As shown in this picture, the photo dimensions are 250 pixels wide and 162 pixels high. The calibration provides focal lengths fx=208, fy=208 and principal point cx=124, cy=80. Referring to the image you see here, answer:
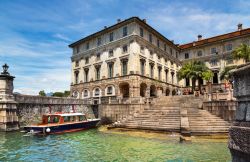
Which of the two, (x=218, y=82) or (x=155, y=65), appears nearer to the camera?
(x=155, y=65)

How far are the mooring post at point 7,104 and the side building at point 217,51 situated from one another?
3666cm

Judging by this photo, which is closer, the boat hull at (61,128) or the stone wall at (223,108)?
the boat hull at (61,128)

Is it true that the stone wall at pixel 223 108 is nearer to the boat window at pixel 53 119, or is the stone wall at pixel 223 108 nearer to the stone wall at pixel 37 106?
the boat window at pixel 53 119

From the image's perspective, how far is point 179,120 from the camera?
19.4 metres

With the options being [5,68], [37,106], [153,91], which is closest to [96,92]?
[153,91]

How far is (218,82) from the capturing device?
43969 millimetres

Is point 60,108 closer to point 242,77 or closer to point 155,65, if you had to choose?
point 155,65

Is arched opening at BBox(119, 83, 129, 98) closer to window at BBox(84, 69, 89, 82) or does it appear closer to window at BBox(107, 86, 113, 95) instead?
window at BBox(107, 86, 113, 95)

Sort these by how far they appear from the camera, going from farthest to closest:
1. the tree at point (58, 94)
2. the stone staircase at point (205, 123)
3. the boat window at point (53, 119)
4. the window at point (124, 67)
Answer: the tree at point (58, 94) → the window at point (124, 67) → the boat window at point (53, 119) → the stone staircase at point (205, 123)

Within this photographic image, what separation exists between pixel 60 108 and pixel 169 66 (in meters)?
25.1

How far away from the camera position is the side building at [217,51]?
1639 inches

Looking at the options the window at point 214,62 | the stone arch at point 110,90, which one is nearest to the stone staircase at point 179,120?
the stone arch at point 110,90

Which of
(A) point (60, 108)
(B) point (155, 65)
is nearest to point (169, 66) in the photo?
(B) point (155, 65)

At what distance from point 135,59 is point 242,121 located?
30.6m
